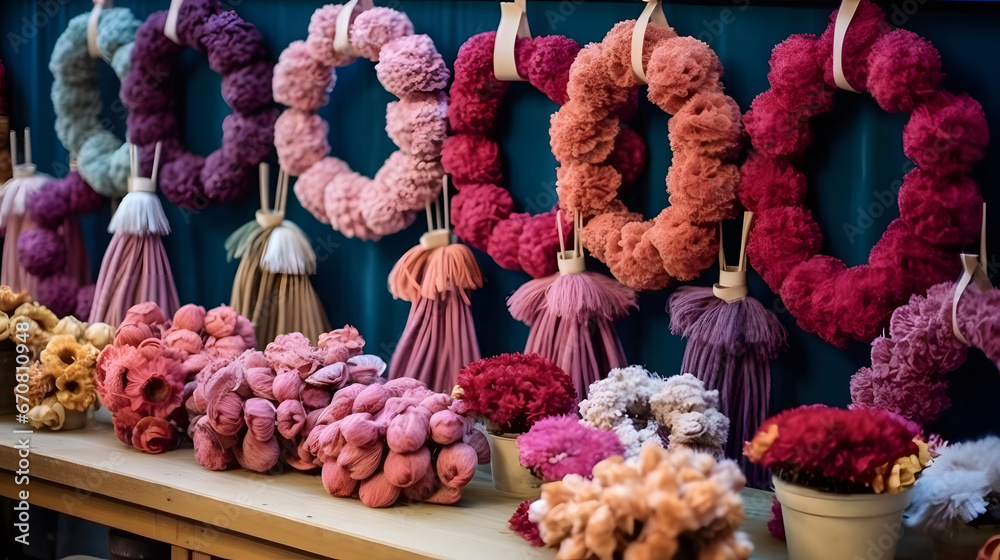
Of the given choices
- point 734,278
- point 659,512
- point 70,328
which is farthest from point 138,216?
point 659,512

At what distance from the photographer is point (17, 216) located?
240cm

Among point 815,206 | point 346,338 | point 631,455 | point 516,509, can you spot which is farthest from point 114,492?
point 815,206

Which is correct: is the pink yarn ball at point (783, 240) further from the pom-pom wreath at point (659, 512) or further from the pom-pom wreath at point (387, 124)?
the pom-pom wreath at point (387, 124)

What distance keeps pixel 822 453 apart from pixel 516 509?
1.76ft

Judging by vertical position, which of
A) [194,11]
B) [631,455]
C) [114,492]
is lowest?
[114,492]

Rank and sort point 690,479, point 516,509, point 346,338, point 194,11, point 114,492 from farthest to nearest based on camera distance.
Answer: point 194,11, point 346,338, point 114,492, point 516,509, point 690,479

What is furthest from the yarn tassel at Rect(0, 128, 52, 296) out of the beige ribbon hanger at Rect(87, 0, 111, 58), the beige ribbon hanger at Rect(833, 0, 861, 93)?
the beige ribbon hanger at Rect(833, 0, 861, 93)

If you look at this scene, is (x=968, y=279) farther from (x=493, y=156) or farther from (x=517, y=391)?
(x=493, y=156)

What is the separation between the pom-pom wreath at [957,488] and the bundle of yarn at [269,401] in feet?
3.04

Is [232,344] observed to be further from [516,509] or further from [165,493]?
[516,509]

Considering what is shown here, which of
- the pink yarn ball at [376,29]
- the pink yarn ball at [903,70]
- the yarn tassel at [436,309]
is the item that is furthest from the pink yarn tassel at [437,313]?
the pink yarn ball at [903,70]

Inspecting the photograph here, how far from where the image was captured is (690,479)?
1104 millimetres

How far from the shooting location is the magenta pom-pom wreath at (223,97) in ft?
6.69

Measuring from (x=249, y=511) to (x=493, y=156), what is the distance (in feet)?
2.62
